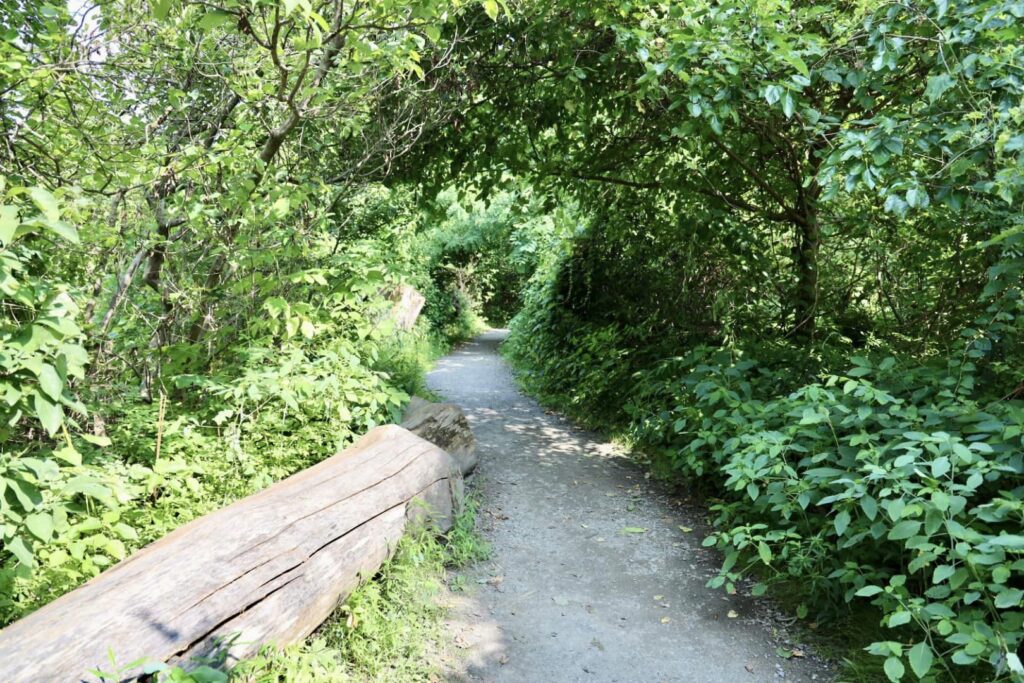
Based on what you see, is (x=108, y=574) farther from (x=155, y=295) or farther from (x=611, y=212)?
(x=611, y=212)

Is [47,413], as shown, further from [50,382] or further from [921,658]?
[921,658]

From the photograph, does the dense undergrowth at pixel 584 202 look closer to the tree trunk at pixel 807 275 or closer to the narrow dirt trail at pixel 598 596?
the tree trunk at pixel 807 275

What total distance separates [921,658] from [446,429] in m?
3.76

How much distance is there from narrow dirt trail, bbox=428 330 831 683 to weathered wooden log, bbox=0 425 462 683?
0.74 m

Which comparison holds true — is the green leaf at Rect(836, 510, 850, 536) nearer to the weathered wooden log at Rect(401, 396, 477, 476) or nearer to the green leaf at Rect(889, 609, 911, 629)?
the green leaf at Rect(889, 609, 911, 629)

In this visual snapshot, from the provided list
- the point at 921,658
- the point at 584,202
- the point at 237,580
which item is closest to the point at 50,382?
the point at 237,580

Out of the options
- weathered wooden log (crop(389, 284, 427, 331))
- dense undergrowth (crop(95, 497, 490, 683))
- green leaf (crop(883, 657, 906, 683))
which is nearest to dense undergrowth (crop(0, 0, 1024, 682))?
green leaf (crop(883, 657, 906, 683))

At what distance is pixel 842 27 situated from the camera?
392 centimetres

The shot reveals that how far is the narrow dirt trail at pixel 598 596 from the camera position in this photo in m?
3.06

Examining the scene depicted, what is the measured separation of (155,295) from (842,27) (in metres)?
4.97

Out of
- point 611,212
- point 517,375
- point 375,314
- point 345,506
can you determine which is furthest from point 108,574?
point 517,375

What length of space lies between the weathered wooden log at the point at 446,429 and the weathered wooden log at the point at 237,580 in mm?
1373

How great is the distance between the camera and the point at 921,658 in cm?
241

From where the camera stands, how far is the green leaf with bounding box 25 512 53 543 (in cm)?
210
